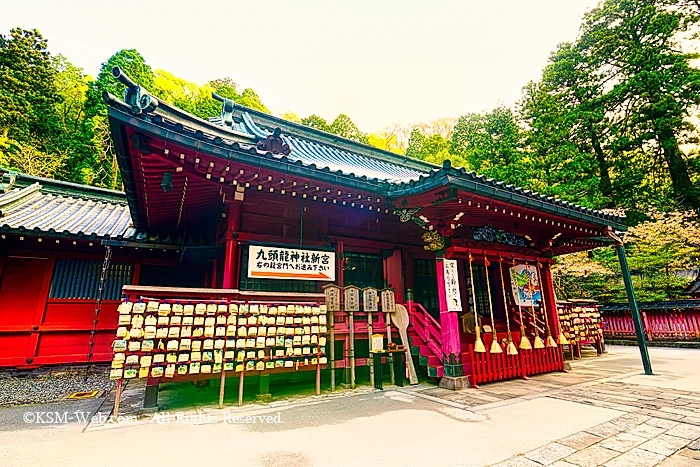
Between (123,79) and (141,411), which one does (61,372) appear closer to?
(141,411)

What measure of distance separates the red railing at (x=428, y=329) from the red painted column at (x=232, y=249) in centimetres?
351

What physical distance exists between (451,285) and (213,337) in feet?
14.1

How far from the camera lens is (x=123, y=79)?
3807mm

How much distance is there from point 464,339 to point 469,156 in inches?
751

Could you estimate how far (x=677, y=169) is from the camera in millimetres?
17406

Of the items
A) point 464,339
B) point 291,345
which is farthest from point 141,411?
point 464,339

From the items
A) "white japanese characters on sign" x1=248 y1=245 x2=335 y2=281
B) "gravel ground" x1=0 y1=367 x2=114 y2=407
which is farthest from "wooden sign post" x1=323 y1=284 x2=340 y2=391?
"gravel ground" x1=0 y1=367 x2=114 y2=407

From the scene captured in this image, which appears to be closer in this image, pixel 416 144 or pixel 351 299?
pixel 351 299

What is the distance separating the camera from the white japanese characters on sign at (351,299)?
6.01 metres

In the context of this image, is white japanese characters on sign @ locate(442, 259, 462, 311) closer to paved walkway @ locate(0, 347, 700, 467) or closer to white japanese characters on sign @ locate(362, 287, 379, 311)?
white japanese characters on sign @ locate(362, 287, 379, 311)

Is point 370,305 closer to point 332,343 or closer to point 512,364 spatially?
point 332,343

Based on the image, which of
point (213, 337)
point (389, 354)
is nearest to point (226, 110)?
point (213, 337)

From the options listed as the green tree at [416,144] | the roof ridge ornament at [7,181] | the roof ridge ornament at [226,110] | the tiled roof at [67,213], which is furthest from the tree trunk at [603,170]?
the roof ridge ornament at [7,181]

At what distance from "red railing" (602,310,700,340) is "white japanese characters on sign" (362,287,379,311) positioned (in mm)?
14103
